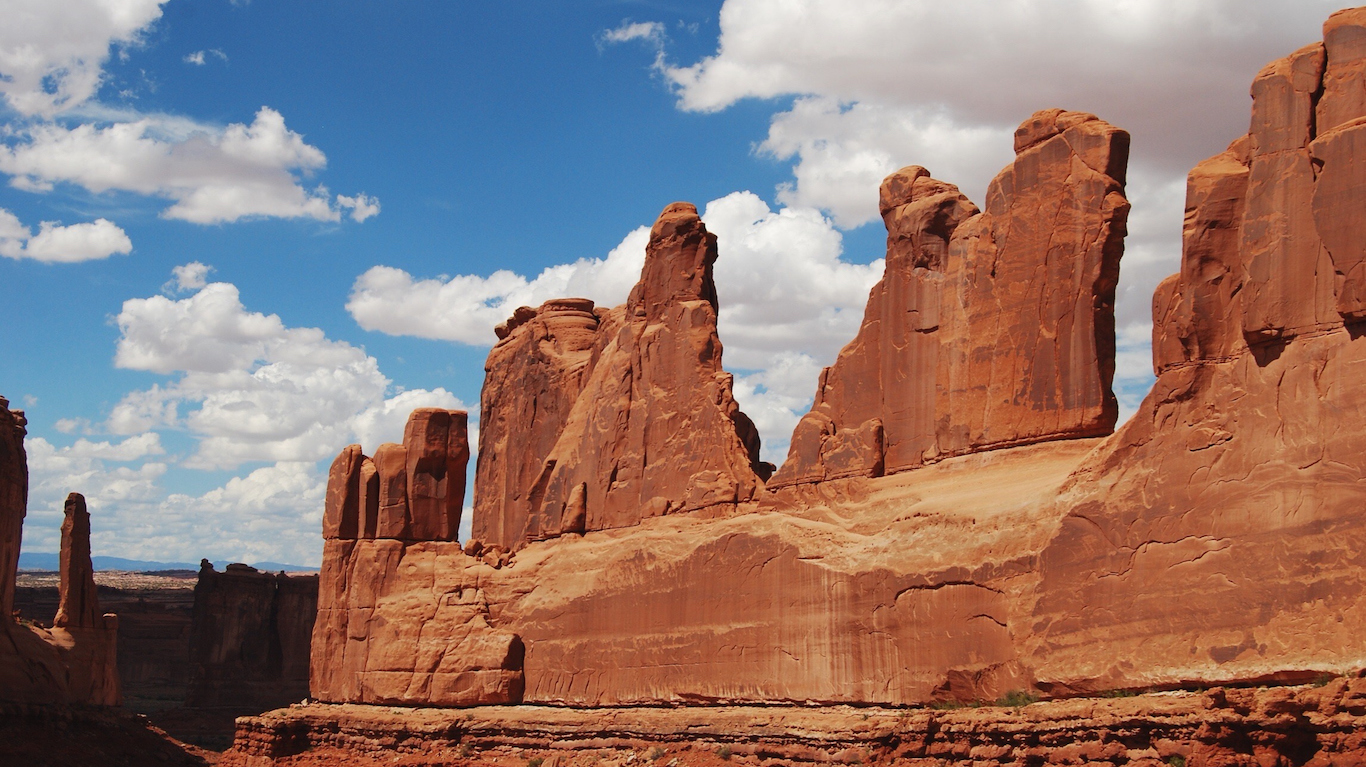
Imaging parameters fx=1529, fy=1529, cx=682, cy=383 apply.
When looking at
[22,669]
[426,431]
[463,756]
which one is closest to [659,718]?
[463,756]

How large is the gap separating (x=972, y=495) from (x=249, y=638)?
50504mm

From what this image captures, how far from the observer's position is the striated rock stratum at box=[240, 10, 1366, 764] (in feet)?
55.1

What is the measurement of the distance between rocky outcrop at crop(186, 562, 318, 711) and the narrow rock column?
19502 millimetres

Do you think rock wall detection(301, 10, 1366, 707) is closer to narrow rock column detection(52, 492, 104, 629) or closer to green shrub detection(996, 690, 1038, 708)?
green shrub detection(996, 690, 1038, 708)

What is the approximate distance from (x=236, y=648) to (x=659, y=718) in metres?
44.2

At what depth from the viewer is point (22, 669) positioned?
38969mm

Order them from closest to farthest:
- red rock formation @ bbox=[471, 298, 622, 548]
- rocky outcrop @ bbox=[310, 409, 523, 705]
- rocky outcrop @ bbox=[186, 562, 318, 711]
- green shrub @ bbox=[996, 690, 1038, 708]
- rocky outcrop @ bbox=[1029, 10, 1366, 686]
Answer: rocky outcrop @ bbox=[1029, 10, 1366, 686], green shrub @ bbox=[996, 690, 1038, 708], rocky outcrop @ bbox=[310, 409, 523, 705], red rock formation @ bbox=[471, 298, 622, 548], rocky outcrop @ bbox=[186, 562, 318, 711]

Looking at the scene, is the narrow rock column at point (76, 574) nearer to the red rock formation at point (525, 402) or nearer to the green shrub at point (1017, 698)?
the red rock formation at point (525, 402)

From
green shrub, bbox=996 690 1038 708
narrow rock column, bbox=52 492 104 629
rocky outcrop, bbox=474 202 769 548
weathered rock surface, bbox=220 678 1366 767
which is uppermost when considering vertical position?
rocky outcrop, bbox=474 202 769 548

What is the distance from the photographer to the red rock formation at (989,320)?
69.3 feet

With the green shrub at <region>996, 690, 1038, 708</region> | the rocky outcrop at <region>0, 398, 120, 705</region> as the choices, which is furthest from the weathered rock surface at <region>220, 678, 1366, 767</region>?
the rocky outcrop at <region>0, 398, 120, 705</region>

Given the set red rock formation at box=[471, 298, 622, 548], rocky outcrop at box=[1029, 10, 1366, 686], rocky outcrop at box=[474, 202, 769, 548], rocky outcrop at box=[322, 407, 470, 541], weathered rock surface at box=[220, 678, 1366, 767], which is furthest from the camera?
red rock formation at box=[471, 298, 622, 548]

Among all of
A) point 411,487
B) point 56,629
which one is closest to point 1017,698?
point 411,487

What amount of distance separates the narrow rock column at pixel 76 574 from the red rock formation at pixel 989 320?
88.5 ft
